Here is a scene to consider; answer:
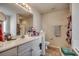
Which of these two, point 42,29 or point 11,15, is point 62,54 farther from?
point 11,15

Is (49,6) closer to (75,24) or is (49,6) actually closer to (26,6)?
(26,6)

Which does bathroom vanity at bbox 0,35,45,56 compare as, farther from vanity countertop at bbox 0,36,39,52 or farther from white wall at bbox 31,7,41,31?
white wall at bbox 31,7,41,31

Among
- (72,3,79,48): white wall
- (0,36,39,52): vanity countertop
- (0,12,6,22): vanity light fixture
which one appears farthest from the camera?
(72,3,79,48): white wall

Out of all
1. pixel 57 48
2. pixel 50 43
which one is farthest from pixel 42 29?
pixel 57 48

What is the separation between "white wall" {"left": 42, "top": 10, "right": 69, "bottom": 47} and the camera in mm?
1760

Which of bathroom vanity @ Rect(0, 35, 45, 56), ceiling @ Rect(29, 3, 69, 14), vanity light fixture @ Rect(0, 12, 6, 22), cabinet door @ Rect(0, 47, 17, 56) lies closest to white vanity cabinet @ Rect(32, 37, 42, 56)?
bathroom vanity @ Rect(0, 35, 45, 56)

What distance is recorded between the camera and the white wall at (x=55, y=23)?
1.76 m

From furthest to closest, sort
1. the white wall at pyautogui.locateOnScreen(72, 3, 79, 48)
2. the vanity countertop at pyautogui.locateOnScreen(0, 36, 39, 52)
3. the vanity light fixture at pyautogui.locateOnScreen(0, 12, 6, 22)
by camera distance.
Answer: the white wall at pyautogui.locateOnScreen(72, 3, 79, 48)
the vanity light fixture at pyautogui.locateOnScreen(0, 12, 6, 22)
the vanity countertop at pyautogui.locateOnScreen(0, 36, 39, 52)

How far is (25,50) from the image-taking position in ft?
5.80

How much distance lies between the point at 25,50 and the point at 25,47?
0.04 meters

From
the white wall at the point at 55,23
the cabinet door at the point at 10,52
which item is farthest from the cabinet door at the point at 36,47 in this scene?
the cabinet door at the point at 10,52

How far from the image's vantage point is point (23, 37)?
181 centimetres

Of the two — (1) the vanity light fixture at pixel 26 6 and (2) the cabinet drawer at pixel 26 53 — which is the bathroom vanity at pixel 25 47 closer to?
(2) the cabinet drawer at pixel 26 53

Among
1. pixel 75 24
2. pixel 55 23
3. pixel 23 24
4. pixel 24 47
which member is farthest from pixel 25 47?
pixel 75 24
